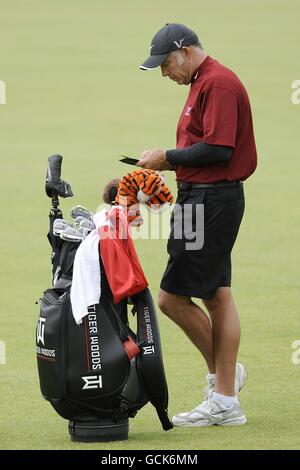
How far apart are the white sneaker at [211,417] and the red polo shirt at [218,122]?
112 centimetres

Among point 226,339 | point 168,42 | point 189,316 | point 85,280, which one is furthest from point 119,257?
point 168,42

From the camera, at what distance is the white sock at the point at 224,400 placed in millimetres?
6383

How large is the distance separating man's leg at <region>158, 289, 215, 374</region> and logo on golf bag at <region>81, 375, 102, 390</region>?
79cm

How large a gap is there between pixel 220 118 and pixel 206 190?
0.38 meters

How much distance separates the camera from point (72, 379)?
19.1 ft

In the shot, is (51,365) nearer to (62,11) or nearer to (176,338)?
(176,338)

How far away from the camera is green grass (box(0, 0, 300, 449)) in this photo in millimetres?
6719

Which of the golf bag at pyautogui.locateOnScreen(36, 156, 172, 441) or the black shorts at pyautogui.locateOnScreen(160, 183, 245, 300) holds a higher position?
the black shorts at pyautogui.locateOnScreen(160, 183, 245, 300)

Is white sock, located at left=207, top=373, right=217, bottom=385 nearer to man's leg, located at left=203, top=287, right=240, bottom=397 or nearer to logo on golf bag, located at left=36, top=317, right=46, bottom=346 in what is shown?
man's leg, located at left=203, top=287, right=240, bottom=397

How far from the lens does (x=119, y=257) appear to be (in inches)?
230

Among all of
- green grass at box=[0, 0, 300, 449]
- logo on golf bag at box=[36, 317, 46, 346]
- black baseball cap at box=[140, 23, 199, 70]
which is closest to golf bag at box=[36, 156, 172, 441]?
logo on golf bag at box=[36, 317, 46, 346]

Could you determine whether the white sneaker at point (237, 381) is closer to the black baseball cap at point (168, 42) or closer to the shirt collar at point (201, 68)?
the shirt collar at point (201, 68)

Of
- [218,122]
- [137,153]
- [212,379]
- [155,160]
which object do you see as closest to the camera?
[218,122]

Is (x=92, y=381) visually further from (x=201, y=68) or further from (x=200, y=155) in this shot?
(x=201, y=68)
